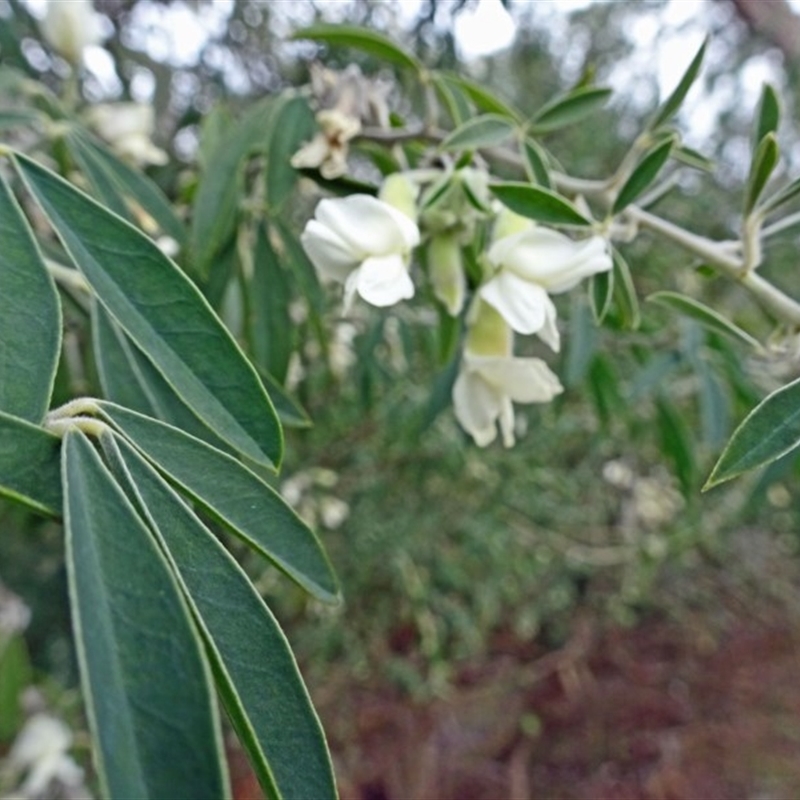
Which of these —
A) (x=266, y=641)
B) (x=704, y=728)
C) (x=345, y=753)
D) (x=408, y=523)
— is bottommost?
(x=704, y=728)

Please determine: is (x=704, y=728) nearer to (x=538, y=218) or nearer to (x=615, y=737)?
(x=615, y=737)

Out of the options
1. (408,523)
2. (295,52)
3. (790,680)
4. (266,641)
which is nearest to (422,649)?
(408,523)

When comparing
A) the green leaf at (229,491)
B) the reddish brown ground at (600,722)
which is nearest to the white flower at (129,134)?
the green leaf at (229,491)

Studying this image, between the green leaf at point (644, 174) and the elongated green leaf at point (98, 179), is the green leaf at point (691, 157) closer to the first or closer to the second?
the green leaf at point (644, 174)

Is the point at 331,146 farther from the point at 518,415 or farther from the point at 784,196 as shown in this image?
the point at 518,415

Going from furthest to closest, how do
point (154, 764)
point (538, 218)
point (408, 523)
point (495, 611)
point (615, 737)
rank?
point (615, 737)
point (495, 611)
point (408, 523)
point (538, 218)
point (154, 764)

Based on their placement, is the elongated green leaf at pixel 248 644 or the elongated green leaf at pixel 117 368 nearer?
the elongated green leaf at pixel 248 644
